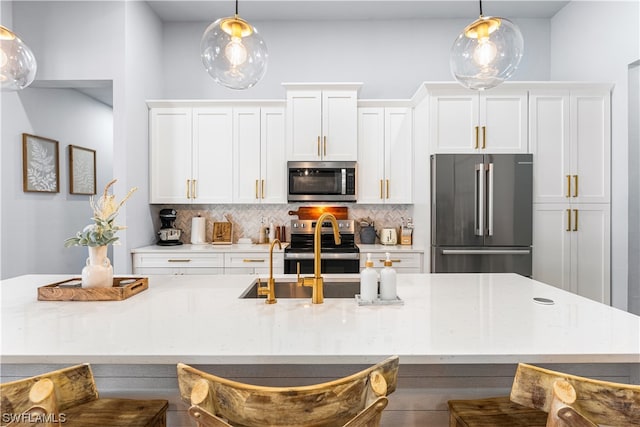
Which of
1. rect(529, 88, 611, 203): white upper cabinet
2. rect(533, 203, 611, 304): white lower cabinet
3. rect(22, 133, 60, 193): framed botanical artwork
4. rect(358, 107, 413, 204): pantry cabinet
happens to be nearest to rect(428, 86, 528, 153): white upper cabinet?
rect(529, 88, 611, 203): white upper cabinet

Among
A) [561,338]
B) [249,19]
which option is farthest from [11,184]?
[561,338]

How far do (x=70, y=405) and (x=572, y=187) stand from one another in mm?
3865

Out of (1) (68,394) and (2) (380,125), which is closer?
(1) (68,394)

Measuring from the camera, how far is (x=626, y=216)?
3.18 metres

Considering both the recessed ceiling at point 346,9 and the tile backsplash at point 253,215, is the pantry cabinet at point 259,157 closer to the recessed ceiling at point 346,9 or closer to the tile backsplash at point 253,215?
the tile backsplash at point 253,215

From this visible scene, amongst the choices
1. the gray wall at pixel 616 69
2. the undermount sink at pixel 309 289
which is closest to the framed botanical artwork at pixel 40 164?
the undermount sink at pixel 309 289

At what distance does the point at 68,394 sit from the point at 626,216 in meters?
4.02

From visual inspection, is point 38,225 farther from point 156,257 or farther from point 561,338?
point 561,338

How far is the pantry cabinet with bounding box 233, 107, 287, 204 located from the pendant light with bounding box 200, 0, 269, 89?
2.02 metres

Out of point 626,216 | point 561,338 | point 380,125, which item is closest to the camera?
point 561,338

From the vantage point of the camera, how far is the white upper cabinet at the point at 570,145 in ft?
10.9

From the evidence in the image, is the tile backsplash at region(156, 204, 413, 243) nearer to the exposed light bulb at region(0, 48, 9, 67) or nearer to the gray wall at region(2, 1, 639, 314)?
the gray wall at region(2, 1, 639, 314)

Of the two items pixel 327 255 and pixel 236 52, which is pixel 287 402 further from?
pixel 327 255

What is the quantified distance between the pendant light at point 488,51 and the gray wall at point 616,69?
207 centimetres
